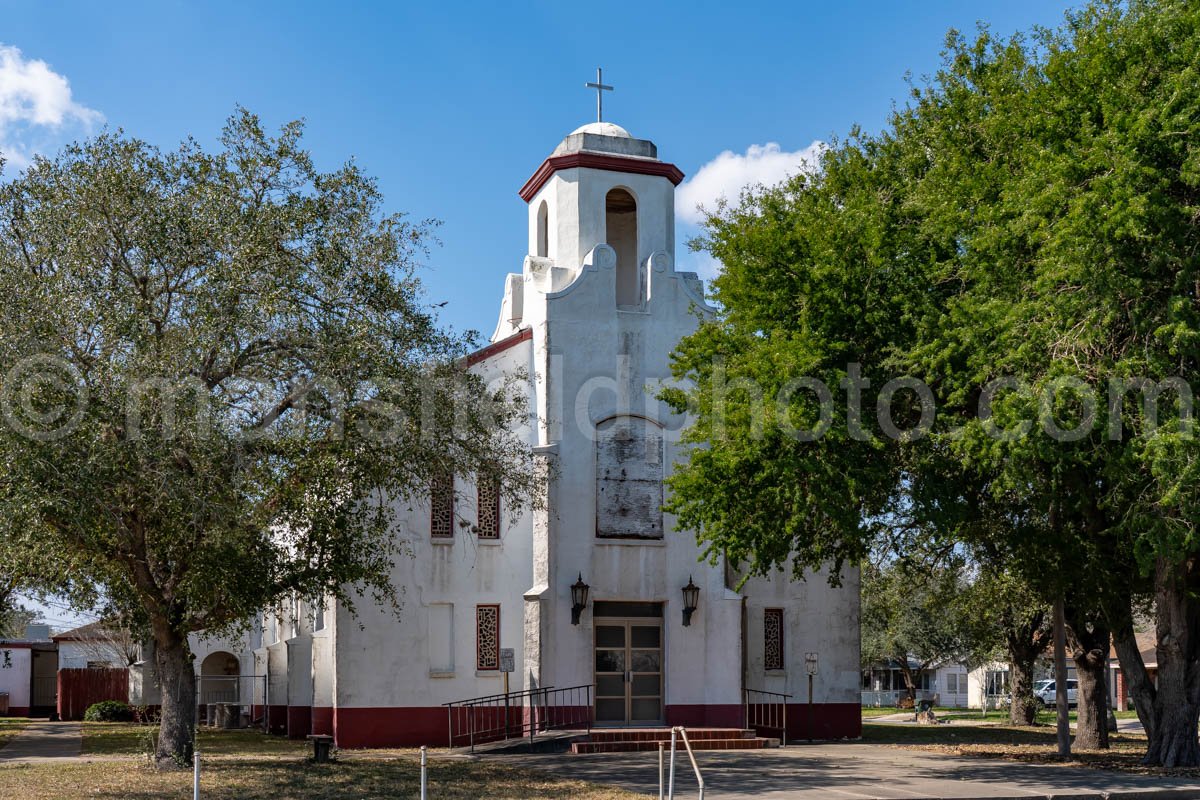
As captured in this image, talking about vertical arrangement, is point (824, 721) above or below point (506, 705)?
below

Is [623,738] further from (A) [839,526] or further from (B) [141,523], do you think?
(B) [141,523]

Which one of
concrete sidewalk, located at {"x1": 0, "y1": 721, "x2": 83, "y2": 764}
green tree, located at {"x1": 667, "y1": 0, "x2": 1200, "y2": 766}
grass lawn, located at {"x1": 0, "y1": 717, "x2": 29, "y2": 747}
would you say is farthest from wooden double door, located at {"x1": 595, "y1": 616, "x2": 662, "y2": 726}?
grass lawn, located at {"x1": 0, "y1": 717, "x2": 29, "y2": 747}

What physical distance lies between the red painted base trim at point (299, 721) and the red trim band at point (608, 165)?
1391cm

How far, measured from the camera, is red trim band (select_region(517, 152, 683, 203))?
1129 inches

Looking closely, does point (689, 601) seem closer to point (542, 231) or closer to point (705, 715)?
point (705, 715)

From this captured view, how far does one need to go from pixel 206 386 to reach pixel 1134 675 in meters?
16.3

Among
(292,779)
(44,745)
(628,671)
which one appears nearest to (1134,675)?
(628,671)

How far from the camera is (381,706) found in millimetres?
26484

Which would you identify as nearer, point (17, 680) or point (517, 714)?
point (517, 714)

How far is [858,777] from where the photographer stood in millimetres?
19766

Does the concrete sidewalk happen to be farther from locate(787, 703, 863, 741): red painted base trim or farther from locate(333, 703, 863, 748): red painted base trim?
locate(787, 703, 863, 741): red painted base trim

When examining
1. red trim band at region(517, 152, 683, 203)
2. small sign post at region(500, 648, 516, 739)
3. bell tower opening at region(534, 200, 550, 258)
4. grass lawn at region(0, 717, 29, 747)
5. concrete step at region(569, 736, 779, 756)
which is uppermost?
red trim band at region(517, 152, 683, 203)

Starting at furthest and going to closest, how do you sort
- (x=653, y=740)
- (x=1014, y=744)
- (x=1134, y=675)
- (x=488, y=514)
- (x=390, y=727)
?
(x=1014, y=744) < (x=488, y=514) < (x=390, y=727) < (x=653, y=740) < (x=1134, y=675)

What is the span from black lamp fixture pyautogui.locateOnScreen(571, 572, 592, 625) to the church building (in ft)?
0.19
